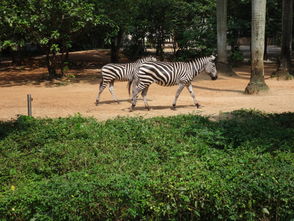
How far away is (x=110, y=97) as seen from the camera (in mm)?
16453

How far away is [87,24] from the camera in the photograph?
2123 centimetres

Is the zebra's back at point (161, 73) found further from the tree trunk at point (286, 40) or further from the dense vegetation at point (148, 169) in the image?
the tree trunk at point (286, 40)

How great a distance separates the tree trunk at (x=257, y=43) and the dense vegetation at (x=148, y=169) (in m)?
5.87

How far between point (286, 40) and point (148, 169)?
16.8 metres

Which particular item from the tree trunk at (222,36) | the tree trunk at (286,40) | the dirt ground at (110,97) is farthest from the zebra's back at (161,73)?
the tree trunk at (286,40)

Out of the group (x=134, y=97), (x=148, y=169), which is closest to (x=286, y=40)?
(x=134, y=97)

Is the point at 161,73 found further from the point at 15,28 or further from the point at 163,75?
the point at 15,28

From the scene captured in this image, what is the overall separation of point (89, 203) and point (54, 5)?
14.8 m

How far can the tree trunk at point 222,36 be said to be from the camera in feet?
70.5

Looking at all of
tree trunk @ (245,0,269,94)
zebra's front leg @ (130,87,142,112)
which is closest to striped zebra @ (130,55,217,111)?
zebra's front leg @ (130,87,142,112)

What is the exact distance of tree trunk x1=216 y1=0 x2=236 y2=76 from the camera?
70.5 feet

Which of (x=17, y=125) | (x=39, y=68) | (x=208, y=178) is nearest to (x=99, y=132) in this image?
(x=17, y=125)

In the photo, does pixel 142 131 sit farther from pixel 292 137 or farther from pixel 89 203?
pixel 89 203

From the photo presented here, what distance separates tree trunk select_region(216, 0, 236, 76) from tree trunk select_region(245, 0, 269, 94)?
5.42 metres
